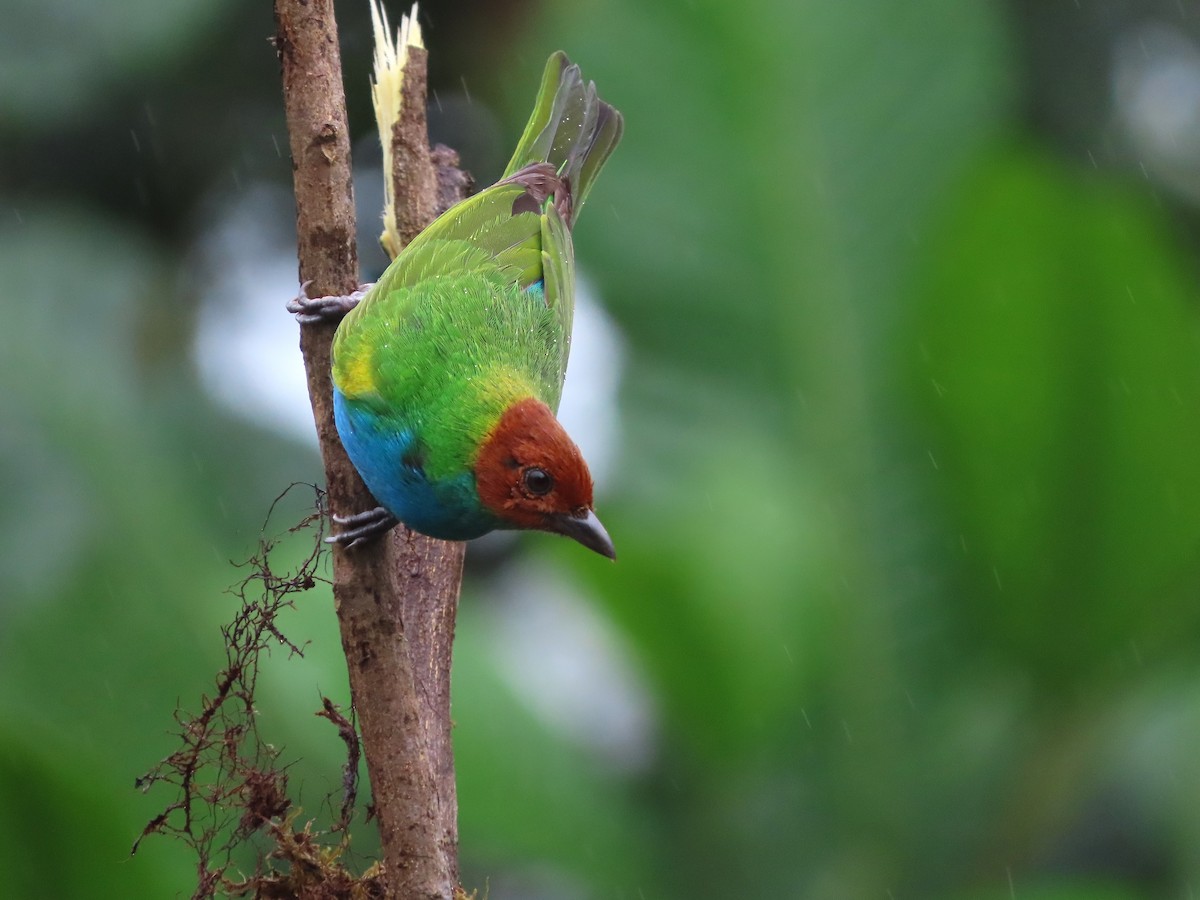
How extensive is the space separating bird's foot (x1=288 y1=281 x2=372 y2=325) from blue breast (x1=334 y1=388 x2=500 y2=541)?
0.17m

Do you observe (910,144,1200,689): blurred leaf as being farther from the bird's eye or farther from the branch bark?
the branch bark

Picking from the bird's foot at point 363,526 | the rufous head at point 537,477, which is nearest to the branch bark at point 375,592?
the bird's foot at point 363,526

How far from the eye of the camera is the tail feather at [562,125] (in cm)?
359

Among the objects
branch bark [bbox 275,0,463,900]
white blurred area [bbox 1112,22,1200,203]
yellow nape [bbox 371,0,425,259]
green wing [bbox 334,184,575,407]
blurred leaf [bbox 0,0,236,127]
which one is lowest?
branch bark [bbox 275,0,463,900]

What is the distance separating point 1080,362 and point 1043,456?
0.69ft

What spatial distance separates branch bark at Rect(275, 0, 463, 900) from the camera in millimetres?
2102

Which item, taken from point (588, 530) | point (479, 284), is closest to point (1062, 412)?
point (588, 530)

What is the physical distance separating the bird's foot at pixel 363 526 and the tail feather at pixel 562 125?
1406 mm

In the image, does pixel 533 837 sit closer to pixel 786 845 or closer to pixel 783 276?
pixel 786 845

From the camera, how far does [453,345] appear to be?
8.86ft

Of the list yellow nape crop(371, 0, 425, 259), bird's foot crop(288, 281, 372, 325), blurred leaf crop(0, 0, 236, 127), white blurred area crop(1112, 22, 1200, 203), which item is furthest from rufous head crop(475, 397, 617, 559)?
white blurred area crop(1112, 22, 1200, 203)

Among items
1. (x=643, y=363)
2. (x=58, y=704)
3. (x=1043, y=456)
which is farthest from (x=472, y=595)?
(x=1043, y=456)

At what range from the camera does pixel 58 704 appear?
10.7ft

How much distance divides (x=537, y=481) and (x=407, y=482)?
0.24m
